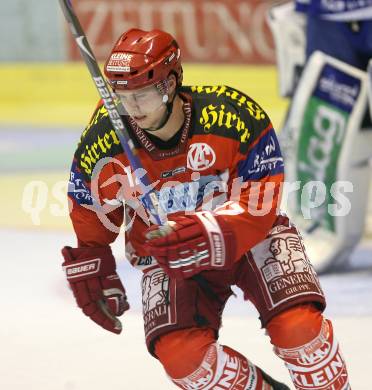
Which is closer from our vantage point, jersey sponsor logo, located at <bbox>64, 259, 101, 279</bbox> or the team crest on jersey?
the team crest on jersey

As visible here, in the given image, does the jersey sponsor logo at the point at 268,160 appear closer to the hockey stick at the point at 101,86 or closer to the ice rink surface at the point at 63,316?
the hockey stick at the point at 101,86

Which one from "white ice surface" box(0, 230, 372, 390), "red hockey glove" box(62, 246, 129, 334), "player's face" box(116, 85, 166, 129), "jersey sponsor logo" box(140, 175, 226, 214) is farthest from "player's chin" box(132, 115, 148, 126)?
"white ice surface" box(0, 230, 372, 390)

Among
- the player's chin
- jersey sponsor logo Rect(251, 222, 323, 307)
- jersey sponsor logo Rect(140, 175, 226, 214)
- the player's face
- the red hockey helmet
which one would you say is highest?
the red hockey helmet

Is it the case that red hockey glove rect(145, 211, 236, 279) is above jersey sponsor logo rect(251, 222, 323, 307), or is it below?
above

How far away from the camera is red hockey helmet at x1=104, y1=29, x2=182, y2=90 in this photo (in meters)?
3.07

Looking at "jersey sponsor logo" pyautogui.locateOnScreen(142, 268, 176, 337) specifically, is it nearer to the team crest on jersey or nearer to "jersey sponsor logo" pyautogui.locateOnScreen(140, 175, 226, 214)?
"jersey sponsor logo" pyautogui.locateOnScreen(140, 175, 226, 214)

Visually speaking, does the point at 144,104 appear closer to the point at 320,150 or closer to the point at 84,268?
the point at 84,268

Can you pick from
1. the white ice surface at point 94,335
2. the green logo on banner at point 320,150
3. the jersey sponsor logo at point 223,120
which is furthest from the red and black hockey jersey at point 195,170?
the green logo on banner at point 320,150

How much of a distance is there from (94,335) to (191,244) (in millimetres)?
1600

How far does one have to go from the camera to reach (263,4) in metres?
8.33

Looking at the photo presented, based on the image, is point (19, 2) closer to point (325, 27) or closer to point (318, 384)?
point (325, 27)

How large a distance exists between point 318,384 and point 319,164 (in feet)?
7.93

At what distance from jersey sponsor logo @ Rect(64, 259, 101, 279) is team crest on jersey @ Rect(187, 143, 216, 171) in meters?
0.42

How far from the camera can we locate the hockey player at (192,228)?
3.08m
